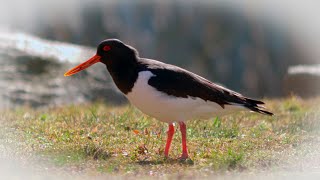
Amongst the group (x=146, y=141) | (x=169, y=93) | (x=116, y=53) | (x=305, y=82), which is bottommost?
(x=146, y=141)

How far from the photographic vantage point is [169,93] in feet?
26.7

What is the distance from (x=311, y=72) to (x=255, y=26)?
34.2 feet

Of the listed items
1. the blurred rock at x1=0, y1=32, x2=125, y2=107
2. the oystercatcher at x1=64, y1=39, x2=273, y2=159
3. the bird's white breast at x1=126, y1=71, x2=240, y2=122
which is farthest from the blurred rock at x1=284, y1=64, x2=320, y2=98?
the bird's white breast at x1=126, y1=71, x2=240, y2=122

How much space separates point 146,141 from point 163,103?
82cm

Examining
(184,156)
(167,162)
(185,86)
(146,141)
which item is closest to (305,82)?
(146,141)

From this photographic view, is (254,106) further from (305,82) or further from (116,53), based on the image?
(305,82)

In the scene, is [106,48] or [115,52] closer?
[115,52]

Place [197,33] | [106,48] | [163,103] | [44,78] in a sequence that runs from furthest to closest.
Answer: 1. [197,33]
2. [44,78]
3. [106,48]
4. [163,103]

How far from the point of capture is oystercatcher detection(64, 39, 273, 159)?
26.6 ft

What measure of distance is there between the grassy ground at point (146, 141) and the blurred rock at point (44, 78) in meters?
3.70

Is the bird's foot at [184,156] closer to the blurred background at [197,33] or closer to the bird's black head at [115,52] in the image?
the bird's black head at [115,52]

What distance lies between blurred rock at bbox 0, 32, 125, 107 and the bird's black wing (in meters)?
7.24

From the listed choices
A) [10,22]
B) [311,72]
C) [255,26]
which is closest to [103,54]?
[311,72]

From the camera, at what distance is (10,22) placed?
2277cm
